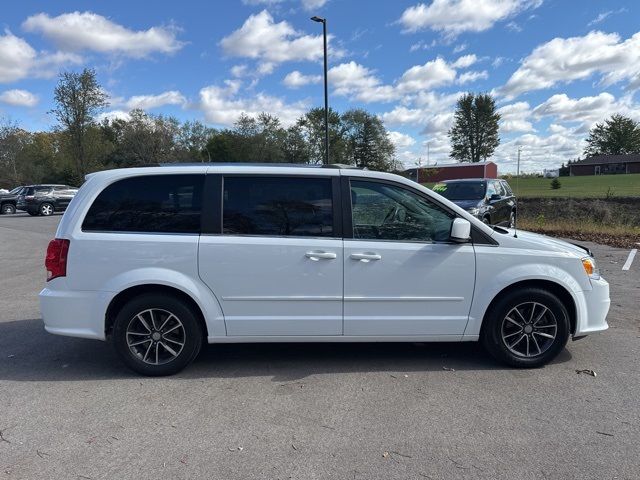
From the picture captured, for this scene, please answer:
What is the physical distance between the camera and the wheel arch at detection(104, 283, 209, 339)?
4.22 m

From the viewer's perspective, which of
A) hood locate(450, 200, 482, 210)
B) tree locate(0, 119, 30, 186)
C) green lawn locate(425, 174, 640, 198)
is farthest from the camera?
tree locate(0, 119, 30, 186)

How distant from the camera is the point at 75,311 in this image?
4.21m

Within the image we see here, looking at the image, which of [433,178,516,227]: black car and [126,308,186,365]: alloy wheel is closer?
[126,308,186,365]: alloy wheel

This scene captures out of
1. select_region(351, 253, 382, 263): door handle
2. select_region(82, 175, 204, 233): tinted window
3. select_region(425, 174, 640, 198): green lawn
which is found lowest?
select_region(351, 253, 382, 263): door handle

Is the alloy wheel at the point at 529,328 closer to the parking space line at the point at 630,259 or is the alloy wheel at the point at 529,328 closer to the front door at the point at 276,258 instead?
the front door at the point at 276,258

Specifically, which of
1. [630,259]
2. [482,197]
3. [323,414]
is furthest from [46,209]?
[323,414]

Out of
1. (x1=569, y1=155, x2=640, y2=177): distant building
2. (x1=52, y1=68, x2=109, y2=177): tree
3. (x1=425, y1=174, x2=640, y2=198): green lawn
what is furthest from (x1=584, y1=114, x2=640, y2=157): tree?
(x1=52, y1=68, x2=109, y2=177): tree

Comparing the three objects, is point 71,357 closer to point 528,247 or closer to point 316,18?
point 528,247

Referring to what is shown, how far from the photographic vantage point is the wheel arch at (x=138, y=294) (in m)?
4.22

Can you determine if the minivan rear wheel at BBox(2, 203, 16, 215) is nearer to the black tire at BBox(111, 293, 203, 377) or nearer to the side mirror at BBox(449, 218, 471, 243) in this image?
the black tire at BBox(111, 293, 203, 377)

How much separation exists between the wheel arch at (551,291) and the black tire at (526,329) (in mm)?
28

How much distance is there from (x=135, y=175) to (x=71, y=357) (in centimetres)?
196

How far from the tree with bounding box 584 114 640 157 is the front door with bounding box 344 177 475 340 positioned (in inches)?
4913

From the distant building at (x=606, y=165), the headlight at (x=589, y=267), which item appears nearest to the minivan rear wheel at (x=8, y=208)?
the headlight at (x=589, y=267)
